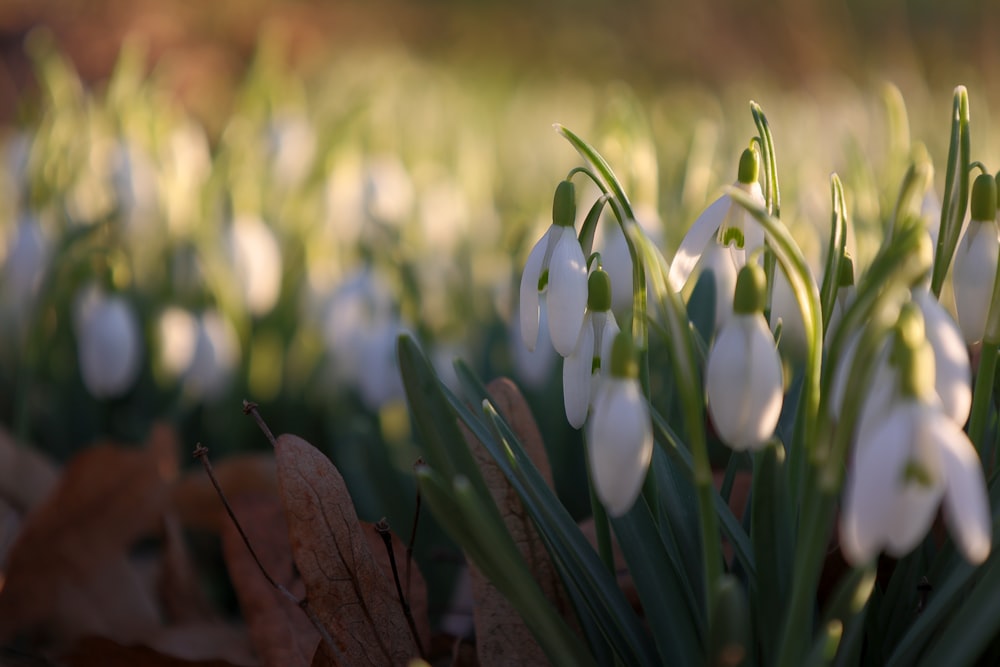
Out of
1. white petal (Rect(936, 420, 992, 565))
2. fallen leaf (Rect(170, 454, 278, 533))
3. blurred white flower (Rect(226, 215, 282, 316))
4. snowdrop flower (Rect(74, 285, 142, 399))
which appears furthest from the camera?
blurred white flower (Rect(226, 215, 282, 316))

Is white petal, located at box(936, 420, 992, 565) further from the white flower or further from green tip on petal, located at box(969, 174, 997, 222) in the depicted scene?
green tip on petal, located at box(969, 174, 997, 222)

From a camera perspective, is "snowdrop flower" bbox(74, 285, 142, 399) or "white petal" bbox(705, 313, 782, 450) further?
"snowdrop flower" bbox(74, 285, 142, 399)

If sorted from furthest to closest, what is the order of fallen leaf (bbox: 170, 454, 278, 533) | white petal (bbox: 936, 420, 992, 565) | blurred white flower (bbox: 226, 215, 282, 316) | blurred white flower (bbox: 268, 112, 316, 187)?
blurred white flower (bbox: 268, 112, 316, 187), blurred white flower (bbox: 226, 215, 282, 316), fallen leaf (bbox: 170, 454, 278, 533), white petal (bbox: 936, 420, 992, 565)

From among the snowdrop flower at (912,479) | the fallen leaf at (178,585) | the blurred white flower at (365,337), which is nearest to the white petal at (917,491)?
the snowdrop flower at (912,479)

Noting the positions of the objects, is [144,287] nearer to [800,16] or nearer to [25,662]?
[25,662]

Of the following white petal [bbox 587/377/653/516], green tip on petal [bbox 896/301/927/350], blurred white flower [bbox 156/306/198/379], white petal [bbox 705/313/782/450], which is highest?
green tip on petal [bbox 896/301/927/350]

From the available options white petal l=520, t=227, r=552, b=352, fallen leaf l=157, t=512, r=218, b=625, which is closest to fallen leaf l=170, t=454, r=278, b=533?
fallen leaf l=157, t=512, r=218, b=625

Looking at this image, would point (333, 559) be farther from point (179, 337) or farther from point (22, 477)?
point (179, 337)
